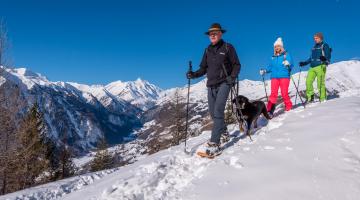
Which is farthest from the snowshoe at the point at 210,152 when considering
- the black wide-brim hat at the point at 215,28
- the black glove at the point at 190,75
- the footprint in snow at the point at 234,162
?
the black wide-brim hat at the point at 215,28

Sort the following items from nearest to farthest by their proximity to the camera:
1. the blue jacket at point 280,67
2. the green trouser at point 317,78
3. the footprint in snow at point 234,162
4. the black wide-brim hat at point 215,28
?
the footprint in snow at point 234,162
the black wide-brim hat at point 215,28
the blue jacket at point 280,67
the green trouser at point 317,78

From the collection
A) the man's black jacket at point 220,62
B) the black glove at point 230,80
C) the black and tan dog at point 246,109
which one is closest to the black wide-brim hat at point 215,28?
the man's black jacket at point 220,62

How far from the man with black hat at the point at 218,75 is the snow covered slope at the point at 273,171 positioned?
2.06ft

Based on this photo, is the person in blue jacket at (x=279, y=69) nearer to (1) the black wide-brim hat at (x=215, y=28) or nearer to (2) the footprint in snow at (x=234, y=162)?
(1) the black wide-brim hat at (x=215, y=28)

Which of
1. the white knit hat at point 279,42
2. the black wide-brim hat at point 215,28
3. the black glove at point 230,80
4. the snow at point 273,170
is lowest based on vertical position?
the snow at point 273,170

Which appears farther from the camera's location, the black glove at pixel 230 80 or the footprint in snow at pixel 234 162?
the black glove at pixel 230 80

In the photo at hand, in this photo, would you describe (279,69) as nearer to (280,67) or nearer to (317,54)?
(280,67)

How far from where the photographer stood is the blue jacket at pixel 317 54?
14891 millimetres

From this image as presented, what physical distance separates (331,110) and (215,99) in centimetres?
468

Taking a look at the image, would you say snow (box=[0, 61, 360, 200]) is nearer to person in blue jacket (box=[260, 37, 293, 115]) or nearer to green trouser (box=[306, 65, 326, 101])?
person in blue jacket (box=[260, 37, 293, 115])

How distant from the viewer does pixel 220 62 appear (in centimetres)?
924

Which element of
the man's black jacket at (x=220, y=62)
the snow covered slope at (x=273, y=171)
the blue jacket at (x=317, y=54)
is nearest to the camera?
the snow covered slope at (x=273, y=171)

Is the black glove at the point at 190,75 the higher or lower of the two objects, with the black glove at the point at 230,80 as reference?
higher

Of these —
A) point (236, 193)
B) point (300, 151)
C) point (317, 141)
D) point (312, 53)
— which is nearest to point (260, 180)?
point (236, 193)
